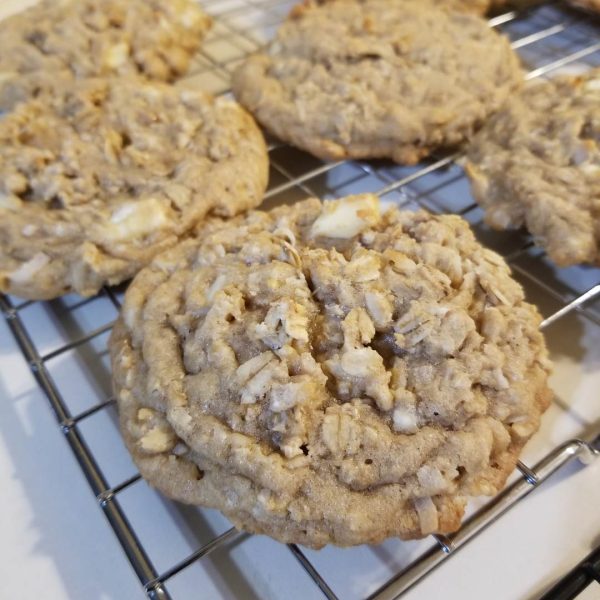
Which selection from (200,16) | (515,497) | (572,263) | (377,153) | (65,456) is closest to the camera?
(515,497)

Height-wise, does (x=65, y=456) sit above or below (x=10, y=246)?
below

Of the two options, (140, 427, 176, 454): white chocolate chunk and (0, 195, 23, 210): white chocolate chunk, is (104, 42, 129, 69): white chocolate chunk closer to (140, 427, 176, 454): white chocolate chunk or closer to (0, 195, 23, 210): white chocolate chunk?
(0, 195, 23, 210): white chocolate chunk

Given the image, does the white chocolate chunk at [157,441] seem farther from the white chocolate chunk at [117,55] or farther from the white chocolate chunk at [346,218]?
the white chocolate chunk at [117,55]

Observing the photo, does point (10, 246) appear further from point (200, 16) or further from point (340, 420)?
point (200, 16)

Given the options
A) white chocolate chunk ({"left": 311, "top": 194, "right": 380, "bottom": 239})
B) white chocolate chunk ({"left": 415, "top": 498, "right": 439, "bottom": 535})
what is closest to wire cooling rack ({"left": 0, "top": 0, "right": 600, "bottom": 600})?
white chocolate chunk ({"left": 415, "top": 498, "right": 439, "bottom": 535})

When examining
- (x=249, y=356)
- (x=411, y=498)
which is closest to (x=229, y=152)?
(x=249, y=356)

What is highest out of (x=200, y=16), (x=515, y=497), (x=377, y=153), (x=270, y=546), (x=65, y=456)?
(x=200, y=16)

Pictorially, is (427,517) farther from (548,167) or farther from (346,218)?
(548,167)

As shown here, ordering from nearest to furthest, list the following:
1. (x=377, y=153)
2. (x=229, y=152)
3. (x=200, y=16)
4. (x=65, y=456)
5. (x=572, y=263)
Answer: (x=65, y=456)
(x=572, y=263)
(x=229, y=152)
(x=377, y=153)
(x=200, y=16)
